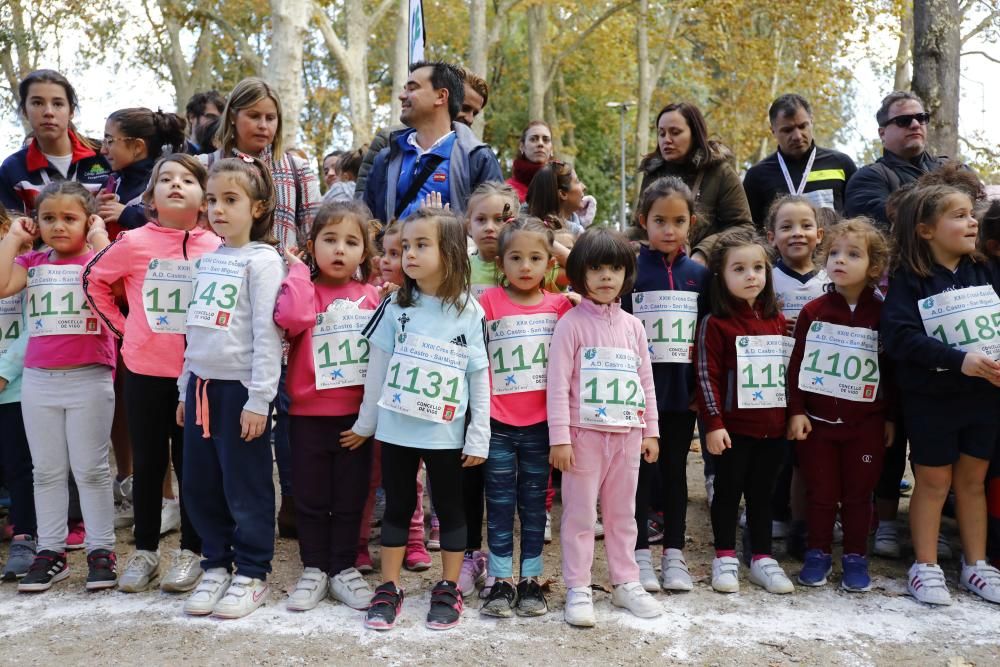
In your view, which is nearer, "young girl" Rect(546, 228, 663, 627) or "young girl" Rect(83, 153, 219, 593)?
"young girl" Rect(546, 228, 663, 627)

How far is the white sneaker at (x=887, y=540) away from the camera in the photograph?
15.3ft

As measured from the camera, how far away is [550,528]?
5.01m

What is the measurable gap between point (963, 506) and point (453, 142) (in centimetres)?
325

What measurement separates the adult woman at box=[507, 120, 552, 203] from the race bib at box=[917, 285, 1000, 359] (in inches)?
104

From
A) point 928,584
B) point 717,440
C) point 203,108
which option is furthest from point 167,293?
point 928,584

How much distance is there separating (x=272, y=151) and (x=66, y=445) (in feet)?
6.17

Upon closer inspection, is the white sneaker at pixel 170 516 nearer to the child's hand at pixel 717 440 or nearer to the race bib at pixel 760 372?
the child's hand at pixel 717 440

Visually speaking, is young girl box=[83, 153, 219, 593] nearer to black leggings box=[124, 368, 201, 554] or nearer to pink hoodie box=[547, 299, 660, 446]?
black leggings box=[124, 368, 201, 554]

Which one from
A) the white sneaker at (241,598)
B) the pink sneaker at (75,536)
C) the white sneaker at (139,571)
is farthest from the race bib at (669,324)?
the pink sneaker at (75,536)

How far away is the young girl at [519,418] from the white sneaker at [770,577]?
1.09m

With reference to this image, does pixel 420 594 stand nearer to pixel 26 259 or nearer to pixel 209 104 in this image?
pixel 26 259

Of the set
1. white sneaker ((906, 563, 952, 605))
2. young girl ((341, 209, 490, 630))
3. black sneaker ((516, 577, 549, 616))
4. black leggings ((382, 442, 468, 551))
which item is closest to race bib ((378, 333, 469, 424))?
young girl ((341, 209, 490, 630))

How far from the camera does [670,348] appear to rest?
427 centimetres

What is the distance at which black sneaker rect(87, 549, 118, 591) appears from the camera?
13.5ft
